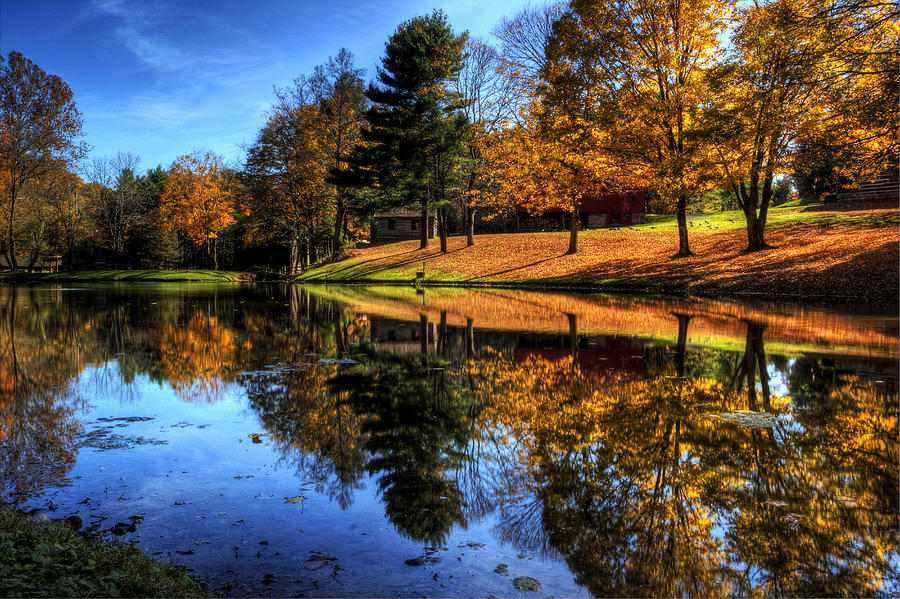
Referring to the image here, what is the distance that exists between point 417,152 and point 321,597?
39.6 m

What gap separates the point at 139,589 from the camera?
11.0 feet

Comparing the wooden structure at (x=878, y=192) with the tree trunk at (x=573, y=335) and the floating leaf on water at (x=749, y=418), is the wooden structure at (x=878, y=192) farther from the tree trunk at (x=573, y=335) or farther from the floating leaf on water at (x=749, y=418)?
the floating leaf on water at (x=749, y=418)

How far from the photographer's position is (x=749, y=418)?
693 centimetres

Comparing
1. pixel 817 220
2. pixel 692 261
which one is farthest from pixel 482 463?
pixel 817 220

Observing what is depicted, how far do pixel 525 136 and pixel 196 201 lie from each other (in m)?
40.9

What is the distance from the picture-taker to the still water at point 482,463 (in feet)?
12.8

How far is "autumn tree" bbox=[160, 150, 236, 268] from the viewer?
62031 millimetres

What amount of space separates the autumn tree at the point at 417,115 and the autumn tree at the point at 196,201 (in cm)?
2505

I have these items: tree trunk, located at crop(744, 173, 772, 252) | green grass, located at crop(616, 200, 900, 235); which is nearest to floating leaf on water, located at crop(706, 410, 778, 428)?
tree trunk, located at crop(744, 173, 772, 252)

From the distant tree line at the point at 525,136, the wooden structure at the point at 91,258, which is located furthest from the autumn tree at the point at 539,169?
the wooden structure at the point at 91,258

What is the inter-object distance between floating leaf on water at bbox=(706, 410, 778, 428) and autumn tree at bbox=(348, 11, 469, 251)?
35779 millimetres

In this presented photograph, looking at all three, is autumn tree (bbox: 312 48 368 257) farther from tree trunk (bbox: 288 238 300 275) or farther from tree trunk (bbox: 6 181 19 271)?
tree trunk (bbox: 6 181 19 271)

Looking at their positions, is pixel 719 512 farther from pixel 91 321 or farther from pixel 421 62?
pixel 421 62

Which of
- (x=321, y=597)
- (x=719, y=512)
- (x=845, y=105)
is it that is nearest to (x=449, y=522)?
(x=321, y=597)
